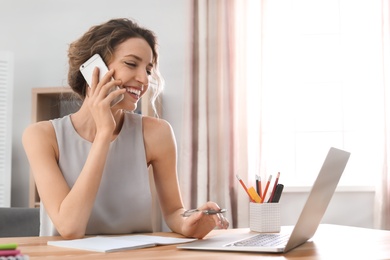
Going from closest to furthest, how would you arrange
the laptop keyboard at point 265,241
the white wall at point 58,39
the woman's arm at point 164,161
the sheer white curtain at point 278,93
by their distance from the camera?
the laptop keyboard at point 265,241 < the woman's arm at point 164,161 < the sheer white curtain at point 278,93 < the white wall at point 58,39

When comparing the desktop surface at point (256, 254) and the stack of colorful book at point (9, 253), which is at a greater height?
the stack of colorful book at point (9, 253)

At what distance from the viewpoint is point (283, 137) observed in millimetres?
3469

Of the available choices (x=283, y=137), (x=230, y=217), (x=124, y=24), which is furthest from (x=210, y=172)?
(x=124, y=24)

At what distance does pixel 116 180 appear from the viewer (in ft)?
5.33

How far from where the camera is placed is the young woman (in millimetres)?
1438

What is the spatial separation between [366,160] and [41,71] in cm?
216

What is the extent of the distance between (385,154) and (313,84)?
25.0 inches

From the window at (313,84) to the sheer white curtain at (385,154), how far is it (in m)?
0.05

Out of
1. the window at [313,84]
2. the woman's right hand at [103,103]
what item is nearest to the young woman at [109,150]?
the woman's right hand at [103,103]

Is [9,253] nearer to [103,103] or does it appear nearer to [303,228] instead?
[303,228]

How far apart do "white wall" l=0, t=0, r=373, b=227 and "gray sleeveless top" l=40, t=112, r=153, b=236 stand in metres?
1.80

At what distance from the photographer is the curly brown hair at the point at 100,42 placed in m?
1.65

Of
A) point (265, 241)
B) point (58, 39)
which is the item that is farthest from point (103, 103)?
point (58, 39)

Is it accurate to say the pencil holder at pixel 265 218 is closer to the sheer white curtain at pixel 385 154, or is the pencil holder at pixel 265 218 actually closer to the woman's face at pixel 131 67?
the woman's face at pixel 131 67
